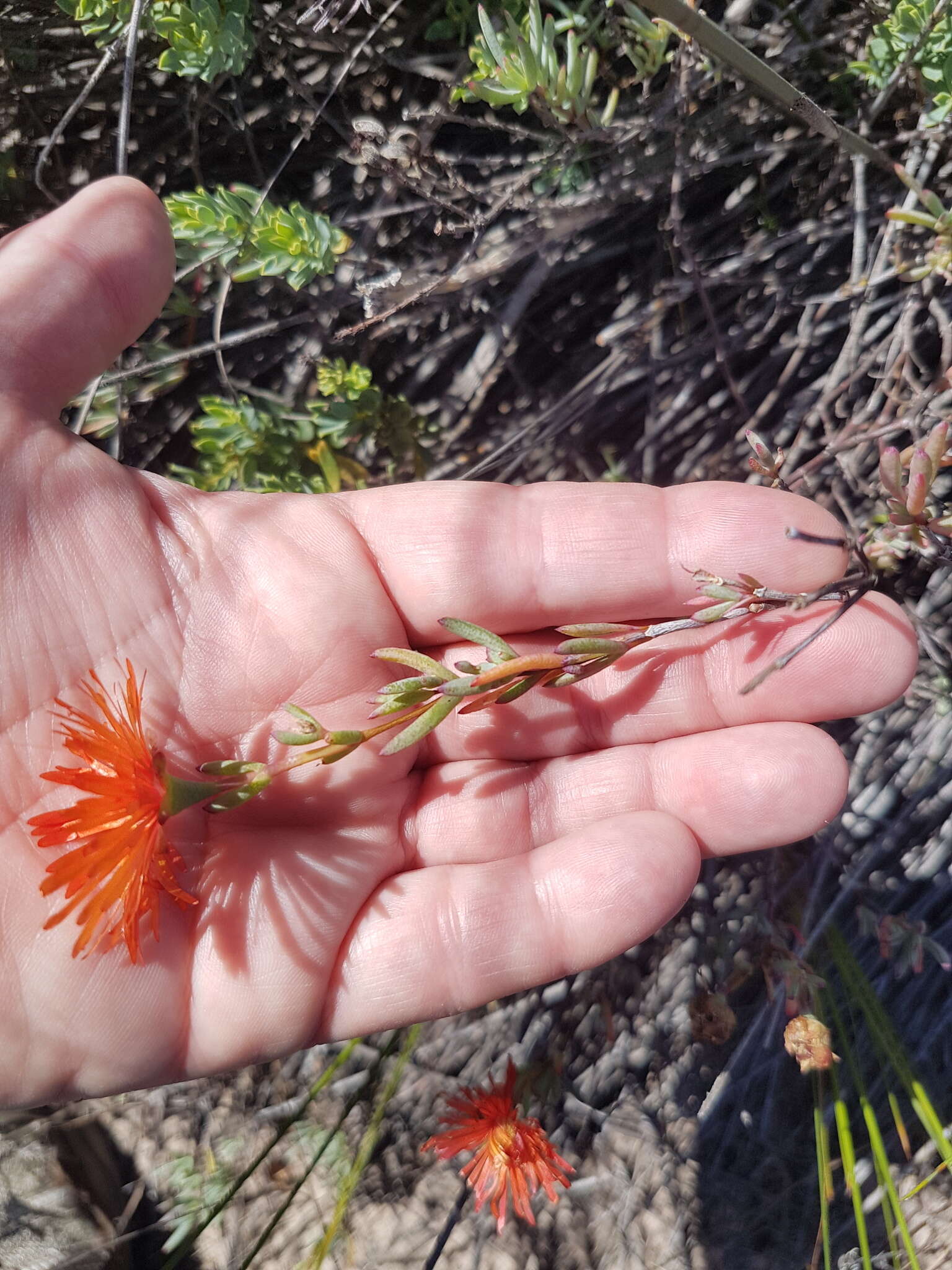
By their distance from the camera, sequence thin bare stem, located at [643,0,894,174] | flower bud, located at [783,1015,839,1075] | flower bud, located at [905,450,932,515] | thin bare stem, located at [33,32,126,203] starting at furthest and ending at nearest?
flower bud, located at [783,1015,839,1075], thin bare stem, located at [33,32,126,203], flower bud, located at [905,450,932,515], thin bare stem, located at [643,0,894,174]

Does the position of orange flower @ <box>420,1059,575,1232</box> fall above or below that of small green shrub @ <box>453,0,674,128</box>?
below

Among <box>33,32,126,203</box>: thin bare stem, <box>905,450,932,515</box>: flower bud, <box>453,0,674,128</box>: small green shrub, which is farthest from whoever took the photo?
<box>33,32,126,203</box>: thin bare stem

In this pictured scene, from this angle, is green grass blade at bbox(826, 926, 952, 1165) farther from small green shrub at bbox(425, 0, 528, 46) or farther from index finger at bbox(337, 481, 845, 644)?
small green shrub at bbox(425, 0, 528, 46)

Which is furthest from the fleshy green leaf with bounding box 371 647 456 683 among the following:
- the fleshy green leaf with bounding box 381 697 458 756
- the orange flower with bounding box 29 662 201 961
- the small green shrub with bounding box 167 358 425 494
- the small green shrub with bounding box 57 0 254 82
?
the small green shrub with bounding box 57 0 254 82

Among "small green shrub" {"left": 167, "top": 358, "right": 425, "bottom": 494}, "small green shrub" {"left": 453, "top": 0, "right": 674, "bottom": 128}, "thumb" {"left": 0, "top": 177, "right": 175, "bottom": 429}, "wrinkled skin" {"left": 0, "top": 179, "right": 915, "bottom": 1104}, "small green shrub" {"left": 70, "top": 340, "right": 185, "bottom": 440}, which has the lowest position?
"wrinkled skin" {"left": 0, "top": 179, "right": 915, "bottom": 1104}

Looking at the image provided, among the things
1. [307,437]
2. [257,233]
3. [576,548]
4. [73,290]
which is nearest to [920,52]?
[576,548]

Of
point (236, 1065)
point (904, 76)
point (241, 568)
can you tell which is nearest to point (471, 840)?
point (236, 1065)

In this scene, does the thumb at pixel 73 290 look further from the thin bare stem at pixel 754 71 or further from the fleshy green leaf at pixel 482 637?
the thin bare stem at pixel 754 71

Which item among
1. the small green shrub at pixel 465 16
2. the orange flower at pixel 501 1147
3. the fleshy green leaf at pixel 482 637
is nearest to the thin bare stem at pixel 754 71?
the small green shrub at pixel 465 16
